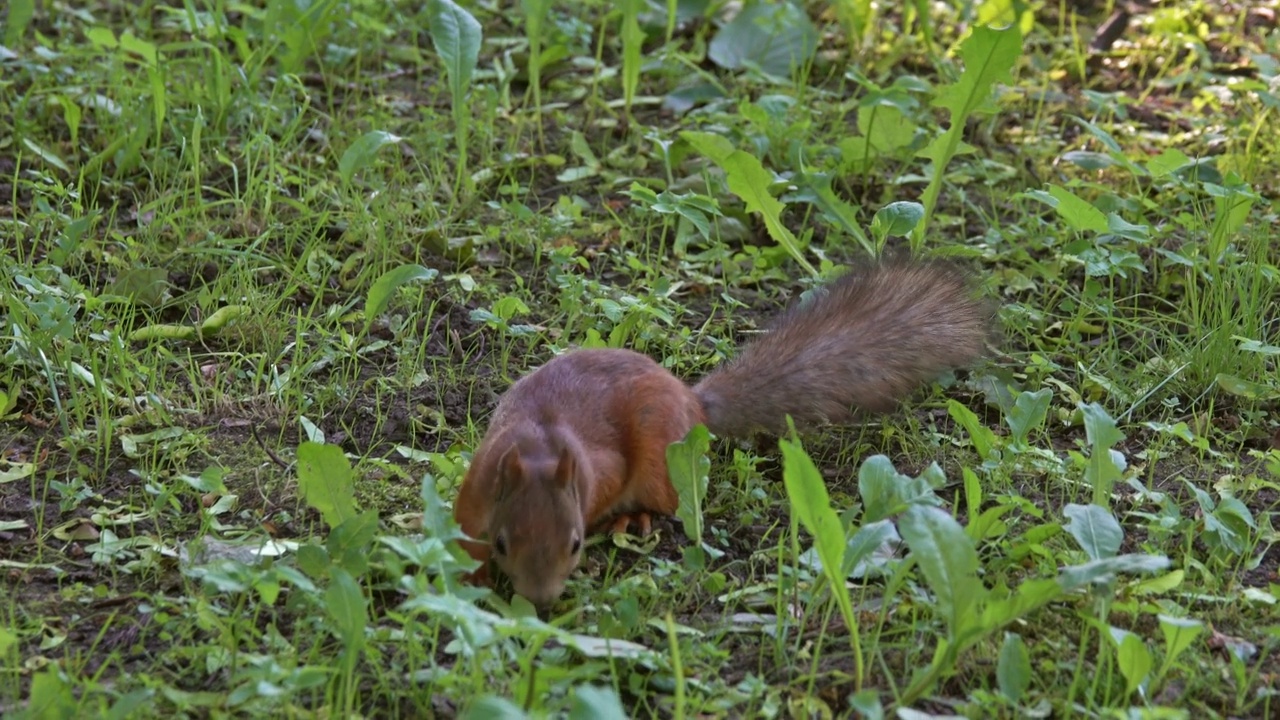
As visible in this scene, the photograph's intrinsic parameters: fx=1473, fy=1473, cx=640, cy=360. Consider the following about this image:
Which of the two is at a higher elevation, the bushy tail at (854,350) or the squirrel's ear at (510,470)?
the squirrel's ear at (510,470)

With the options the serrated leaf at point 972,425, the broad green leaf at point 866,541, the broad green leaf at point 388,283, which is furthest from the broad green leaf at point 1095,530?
the broad green leaf at point 388,283

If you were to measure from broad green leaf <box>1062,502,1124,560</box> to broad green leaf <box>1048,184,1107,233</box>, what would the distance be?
4.18 ft

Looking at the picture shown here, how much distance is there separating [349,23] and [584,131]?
0.98 m

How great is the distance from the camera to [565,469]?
271 cm

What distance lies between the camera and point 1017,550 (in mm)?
2824

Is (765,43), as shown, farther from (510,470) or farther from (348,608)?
(348,608)

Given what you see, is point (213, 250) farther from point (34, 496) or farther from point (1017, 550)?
point (1017, 550)

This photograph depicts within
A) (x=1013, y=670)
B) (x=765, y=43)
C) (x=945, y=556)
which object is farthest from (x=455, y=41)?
(x=1013, y=670)

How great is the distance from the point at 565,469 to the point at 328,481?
451mm

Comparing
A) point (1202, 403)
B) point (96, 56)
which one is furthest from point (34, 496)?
point (1202, 403)

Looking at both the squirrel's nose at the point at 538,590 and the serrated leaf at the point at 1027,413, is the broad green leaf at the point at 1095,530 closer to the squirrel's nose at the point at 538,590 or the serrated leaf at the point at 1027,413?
the serrated leaf at the point at 1027,413

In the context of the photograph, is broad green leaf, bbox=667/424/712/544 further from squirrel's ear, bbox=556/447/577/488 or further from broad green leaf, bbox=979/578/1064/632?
broad green leaf, bbox=979/578/1064/632

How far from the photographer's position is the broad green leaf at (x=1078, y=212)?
149 inches

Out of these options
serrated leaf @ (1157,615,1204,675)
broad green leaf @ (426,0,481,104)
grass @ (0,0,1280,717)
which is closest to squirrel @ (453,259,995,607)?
grass @ (0,0,1280,717)
